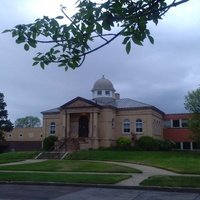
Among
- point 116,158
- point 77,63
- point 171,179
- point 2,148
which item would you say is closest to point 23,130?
point 2,148

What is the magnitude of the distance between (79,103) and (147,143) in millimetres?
9634

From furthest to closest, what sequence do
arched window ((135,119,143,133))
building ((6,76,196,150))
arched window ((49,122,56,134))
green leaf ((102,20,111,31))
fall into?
arched window ((49,122,56,134)), arched window ((135,119,143,133)), building ((6,76,196,150)), green leaf ((102,20,111,31))

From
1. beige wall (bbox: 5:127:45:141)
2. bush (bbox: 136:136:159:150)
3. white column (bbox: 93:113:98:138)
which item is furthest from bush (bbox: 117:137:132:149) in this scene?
beige wall (bbox: 5:127:45:141)

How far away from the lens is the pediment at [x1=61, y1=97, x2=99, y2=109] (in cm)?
4685

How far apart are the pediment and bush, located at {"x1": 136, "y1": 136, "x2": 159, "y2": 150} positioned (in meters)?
6.89

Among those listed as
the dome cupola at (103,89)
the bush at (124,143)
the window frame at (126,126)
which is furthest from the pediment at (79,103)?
the dome cupola at (103,89)

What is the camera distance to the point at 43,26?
460 cm

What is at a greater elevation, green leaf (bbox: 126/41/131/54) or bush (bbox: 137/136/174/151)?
bush (bbox: 137/136/174/151)

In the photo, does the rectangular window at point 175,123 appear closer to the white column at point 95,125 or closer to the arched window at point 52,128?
the white column at point 95,125

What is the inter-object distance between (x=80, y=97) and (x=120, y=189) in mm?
32609

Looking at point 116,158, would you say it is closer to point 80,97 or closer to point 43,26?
point 80,97

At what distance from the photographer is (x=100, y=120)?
47719 millimetres

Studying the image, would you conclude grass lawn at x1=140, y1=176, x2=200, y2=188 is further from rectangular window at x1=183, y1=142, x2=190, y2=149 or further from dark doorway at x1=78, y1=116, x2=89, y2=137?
rectangular window at x1=183, y1=142, x2=190, y2=149

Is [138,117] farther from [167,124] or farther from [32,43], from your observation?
[32,43]
